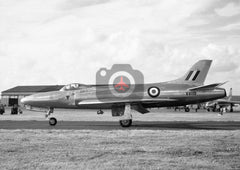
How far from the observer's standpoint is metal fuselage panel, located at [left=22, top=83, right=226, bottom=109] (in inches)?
810

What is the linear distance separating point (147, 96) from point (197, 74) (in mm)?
3699

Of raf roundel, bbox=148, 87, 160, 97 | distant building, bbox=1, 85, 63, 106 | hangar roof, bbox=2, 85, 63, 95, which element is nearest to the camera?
raf roundel, bbox=148, 87, 160, 97

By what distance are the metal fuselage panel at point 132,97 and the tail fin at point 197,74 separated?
47 cm

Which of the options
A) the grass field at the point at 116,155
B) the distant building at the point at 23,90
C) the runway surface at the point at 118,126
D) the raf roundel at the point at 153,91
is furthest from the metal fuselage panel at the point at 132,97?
the distant building at the point at 23,90

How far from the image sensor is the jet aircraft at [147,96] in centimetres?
2048

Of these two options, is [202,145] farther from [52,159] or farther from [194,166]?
[52,159]

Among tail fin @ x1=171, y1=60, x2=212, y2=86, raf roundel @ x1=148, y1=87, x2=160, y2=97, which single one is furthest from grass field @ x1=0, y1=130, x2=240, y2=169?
tail fin @ x1=171, y1=60, x2=212, y2=86

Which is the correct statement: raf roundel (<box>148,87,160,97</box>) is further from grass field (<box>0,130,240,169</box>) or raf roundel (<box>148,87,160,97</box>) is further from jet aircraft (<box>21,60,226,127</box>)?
grass field (<box>0,130,240,169</box>)

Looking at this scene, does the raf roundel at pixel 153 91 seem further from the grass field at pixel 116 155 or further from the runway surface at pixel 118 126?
the grass field at pixel 116 155

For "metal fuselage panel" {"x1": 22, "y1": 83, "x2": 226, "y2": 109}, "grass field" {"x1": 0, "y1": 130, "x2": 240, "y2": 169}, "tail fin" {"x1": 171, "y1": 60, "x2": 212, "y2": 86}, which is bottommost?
"grass field" {"x1": 0, "y1": 130, "x2": 240, "y2": 169}

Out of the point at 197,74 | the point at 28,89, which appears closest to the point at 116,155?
the point at 197,74

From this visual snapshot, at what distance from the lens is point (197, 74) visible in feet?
69.8

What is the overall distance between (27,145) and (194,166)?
19.1 ft

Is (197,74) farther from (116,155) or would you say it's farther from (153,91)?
(116,155)
